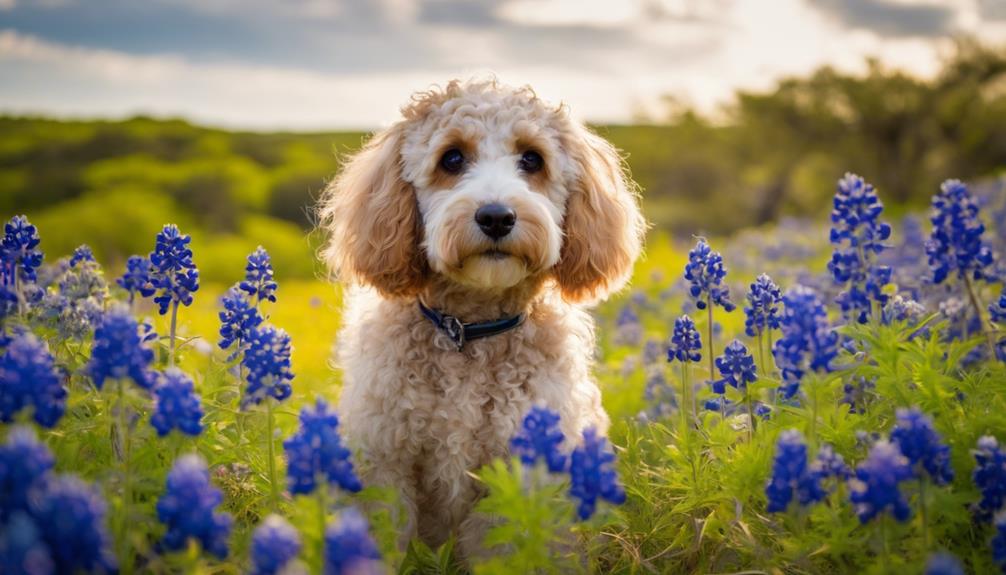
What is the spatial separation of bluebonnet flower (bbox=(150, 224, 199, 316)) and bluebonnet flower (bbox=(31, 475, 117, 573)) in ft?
5.03

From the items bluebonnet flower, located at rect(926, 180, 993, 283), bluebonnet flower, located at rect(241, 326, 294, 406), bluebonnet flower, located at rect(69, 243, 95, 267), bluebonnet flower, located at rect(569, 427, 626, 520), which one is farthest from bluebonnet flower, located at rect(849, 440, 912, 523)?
bluebonnet flower, located at rect(69, 243, 95, 267)

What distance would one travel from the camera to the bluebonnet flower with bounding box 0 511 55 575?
1.72 m

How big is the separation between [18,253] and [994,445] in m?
3.95

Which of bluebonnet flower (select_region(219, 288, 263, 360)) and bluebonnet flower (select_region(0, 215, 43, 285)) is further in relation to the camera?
bluebonnet flower (select_region(219, 288, 263, 360))

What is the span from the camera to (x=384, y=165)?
403cm

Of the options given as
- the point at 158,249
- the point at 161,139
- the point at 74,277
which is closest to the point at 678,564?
the point at 158,249

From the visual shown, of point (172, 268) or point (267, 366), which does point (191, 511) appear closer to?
point (267, 366)

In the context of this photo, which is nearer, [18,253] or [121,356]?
[121,356]

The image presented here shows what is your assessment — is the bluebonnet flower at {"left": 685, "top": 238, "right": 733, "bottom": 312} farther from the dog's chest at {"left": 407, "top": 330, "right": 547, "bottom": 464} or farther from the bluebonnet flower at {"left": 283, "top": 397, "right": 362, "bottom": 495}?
the bluebonnet flower at {"left": 283, "top": 397, "right": 362, "bottom": 495}

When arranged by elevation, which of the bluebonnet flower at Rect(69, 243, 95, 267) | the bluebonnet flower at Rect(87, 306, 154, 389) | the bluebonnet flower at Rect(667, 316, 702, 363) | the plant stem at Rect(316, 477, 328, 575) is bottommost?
the plant stem at Rect(316, 477, 328, 575)

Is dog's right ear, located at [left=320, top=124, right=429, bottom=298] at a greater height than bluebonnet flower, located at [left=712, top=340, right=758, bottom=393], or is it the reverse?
dog's right ear, located at [left=320, top=124, right=429, bottom=298]

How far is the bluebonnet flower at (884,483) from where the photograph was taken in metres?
2.31

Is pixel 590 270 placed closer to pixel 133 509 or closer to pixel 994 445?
pixel 994 445

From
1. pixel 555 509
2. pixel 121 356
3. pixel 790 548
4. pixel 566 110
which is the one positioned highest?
pixel 566 110
